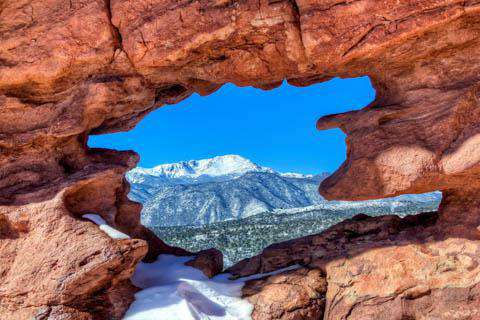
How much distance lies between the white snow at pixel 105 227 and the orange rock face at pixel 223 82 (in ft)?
0.88

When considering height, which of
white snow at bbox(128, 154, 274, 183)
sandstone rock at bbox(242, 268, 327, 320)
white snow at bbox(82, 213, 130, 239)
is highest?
white snow at bbox(82, 213, 130, 239)

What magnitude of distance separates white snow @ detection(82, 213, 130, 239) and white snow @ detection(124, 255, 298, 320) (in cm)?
168

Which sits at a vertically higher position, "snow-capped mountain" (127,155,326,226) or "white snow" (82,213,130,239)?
"white snow" (82,213,130,239)

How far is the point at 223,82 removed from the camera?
1134 centimetres

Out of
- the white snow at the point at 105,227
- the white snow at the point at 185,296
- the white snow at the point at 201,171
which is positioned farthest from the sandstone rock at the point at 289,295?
the white snow at the point at 201,171

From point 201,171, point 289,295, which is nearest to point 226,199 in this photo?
point 289,295

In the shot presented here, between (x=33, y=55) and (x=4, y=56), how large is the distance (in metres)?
0.82

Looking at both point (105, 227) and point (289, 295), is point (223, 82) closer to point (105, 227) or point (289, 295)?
point (105, 227)

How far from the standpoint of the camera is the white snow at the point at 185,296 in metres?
9.49

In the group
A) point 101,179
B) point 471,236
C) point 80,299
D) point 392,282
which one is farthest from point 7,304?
point 471,236

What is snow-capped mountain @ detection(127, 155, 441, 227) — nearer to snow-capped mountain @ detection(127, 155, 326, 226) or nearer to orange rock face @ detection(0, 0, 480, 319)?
snow-capped mountain @ detection(127, 155, 326, 226)

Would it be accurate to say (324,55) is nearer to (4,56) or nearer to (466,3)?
(466,3)

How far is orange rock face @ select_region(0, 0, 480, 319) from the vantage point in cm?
927

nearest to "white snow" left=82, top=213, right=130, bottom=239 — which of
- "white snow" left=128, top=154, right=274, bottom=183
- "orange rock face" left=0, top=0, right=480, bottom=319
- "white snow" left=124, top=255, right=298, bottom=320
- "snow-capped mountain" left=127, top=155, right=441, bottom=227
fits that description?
"orange rock face" left=0, top=0, right=480, bottom=319
